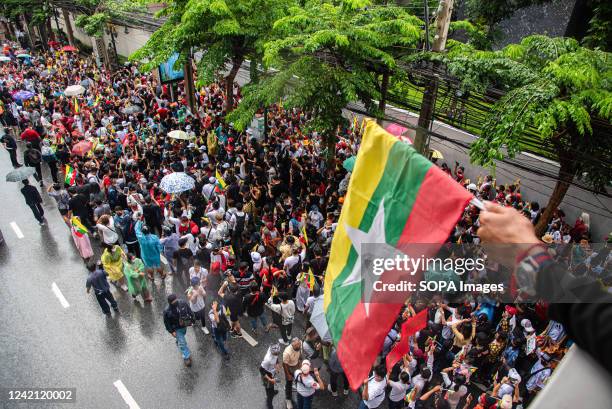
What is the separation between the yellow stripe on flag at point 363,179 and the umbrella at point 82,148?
11.5 meters

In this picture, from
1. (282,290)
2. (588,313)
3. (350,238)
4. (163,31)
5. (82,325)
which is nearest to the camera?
(588,313)

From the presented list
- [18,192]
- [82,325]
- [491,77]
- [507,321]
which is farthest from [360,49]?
[18,192]

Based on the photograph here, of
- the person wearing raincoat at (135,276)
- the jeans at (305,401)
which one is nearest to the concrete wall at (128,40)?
the person wearing raincoat at (135,276)

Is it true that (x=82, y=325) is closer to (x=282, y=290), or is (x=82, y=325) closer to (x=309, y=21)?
(x=282, y=290)

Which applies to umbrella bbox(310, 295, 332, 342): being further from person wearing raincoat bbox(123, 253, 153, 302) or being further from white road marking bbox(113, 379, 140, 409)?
person wearing raincoat bbox(123, 253, 153, 302)

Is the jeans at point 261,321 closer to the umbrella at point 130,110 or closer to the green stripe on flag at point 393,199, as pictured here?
the green stripe on flag at point 393,199

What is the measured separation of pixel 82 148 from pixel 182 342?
815cm

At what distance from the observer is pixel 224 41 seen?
12305 millimetres

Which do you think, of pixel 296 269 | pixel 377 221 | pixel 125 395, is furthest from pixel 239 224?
pixel 377 221

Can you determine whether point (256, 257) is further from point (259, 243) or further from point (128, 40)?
point (128, 40)

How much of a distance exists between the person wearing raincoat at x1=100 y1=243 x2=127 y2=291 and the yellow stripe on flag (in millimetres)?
6128

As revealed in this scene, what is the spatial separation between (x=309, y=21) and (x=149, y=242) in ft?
20.6

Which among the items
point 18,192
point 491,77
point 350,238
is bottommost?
point 18,192

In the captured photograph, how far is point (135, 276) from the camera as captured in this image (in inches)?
339
